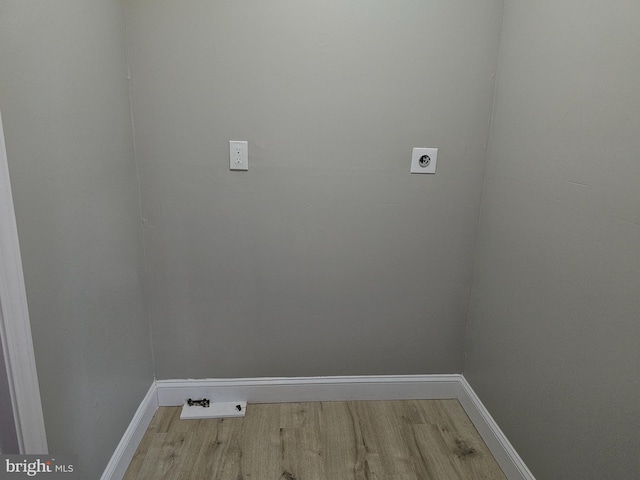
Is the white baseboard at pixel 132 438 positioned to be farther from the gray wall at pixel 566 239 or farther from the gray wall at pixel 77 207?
the gray wall at pixel 566 239

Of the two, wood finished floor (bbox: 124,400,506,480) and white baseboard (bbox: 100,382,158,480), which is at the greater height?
white baseboard (bbox: 100,382,158,480)

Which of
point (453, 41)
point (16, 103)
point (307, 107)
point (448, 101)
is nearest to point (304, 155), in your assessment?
point (307, 107)

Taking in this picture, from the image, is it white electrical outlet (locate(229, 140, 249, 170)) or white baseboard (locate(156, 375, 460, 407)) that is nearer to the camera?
white electrical outlet (locate(229, 140, 249, 170))

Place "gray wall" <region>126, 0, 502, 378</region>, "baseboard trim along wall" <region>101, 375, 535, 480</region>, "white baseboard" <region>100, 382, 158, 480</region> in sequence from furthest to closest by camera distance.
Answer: "baseboard trim along wall" <region>101, 375, 535, 480</region> < "gray wall" <region>126, 0, 502, 378</region> < "white baseboard" <region>100, 382, 158, 480</region>

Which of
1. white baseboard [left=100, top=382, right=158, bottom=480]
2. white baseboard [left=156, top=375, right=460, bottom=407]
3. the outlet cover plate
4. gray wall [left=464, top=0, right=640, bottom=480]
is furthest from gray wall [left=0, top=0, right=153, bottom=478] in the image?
gray wall [left=464, top=0, right=640, bottom=480]

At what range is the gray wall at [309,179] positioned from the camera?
160 cm

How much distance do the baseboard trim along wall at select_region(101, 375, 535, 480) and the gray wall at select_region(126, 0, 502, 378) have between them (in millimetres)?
57

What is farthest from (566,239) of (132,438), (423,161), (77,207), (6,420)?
(132,438)

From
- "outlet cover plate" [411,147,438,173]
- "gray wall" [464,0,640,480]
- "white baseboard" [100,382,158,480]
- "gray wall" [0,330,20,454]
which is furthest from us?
"outlet cover plate" [411,147,438,173]

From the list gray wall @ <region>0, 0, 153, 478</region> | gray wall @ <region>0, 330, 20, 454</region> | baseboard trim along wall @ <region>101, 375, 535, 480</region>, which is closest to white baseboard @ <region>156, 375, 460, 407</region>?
baseboard trim along wall @ <region>101, 375, 535, 480</region>

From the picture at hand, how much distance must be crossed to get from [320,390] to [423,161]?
4.02ft

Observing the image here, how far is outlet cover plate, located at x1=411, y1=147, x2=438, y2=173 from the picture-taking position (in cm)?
175

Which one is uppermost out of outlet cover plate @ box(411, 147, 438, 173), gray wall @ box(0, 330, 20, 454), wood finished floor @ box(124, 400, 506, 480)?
outlet cover plate @ box(411, 147, 438, 173)

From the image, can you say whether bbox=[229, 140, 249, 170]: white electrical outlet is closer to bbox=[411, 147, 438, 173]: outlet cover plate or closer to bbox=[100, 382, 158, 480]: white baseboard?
bbox=[411, 147, 438, 173]: outlet cover plate
